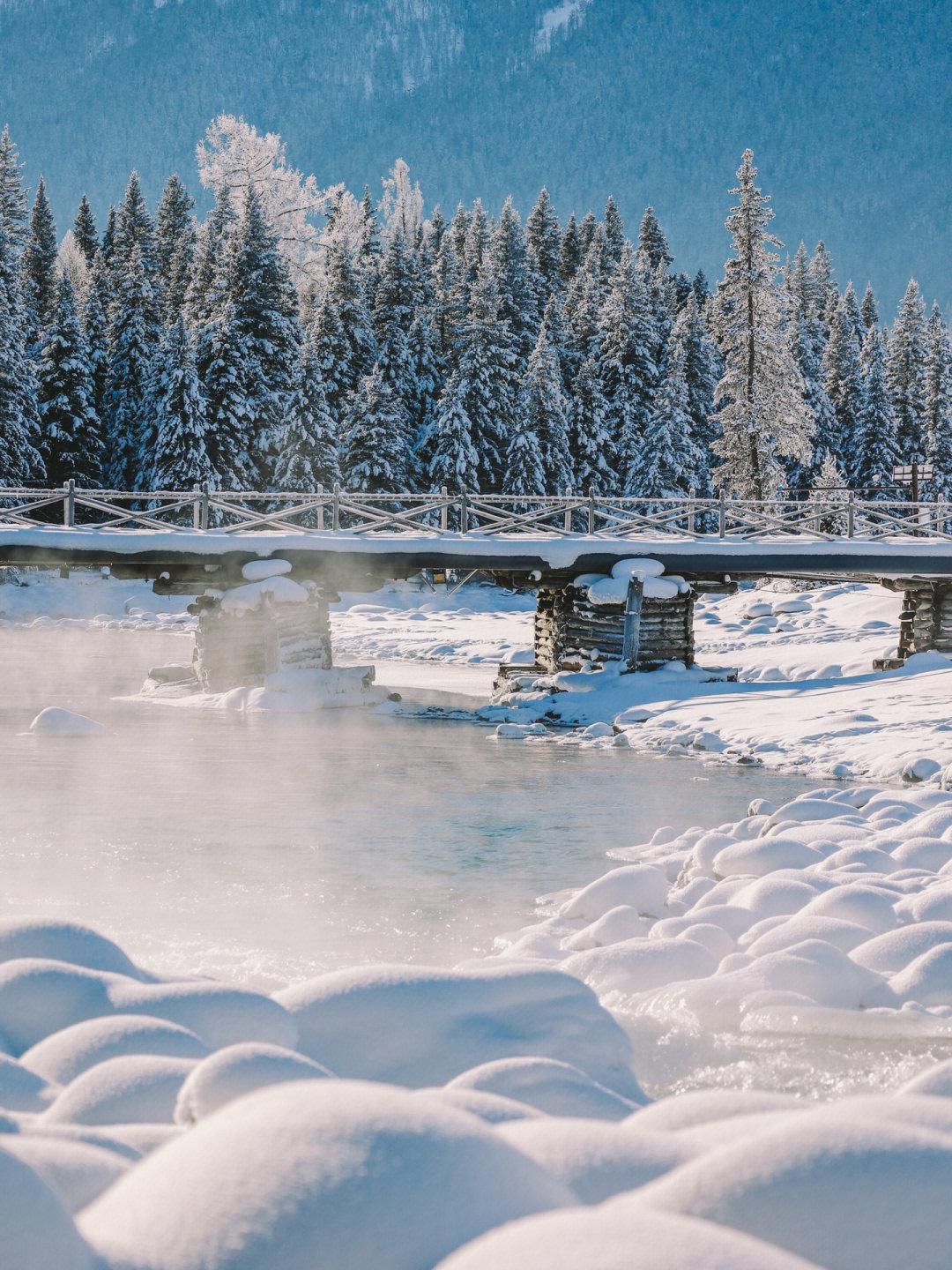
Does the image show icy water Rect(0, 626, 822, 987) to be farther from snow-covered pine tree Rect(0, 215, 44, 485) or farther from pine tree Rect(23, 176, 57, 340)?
pine tree Rect(23, 176, 57, 340)

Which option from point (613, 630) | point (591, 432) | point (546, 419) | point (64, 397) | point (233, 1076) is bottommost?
point (233, 1076)

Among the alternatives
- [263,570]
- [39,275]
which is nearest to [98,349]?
[39,275]

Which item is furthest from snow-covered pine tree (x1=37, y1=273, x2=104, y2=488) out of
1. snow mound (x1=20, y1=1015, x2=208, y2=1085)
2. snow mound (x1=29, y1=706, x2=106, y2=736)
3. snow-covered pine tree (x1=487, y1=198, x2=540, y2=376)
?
snow mound (x1=20, y1=1015, x2=208, y2=1085)

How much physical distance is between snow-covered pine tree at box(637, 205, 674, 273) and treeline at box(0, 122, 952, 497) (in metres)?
5.29

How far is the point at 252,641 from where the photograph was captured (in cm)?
1897

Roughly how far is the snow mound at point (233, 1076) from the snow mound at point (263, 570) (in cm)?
1607

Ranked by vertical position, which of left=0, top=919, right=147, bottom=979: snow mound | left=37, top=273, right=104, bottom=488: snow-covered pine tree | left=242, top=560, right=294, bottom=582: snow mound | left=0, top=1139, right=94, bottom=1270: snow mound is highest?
left=37, top=273, right=104, bottom=488: snow-covered pine tree

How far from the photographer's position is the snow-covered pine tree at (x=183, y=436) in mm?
37312

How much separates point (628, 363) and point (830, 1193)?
4947 cm

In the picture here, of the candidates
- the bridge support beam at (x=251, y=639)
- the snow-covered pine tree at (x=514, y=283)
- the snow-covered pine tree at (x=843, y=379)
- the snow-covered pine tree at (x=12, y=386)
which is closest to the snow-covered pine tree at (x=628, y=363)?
the snow-covered pine tree at (x=514, y=283)

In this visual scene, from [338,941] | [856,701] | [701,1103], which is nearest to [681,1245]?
[701,1103]

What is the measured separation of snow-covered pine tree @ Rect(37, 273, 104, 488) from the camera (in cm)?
4147

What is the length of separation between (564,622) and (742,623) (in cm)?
1144

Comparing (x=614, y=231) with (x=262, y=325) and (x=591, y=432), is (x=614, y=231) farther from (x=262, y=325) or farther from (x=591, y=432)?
(x=262, y=325)
